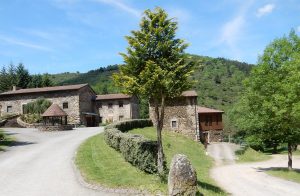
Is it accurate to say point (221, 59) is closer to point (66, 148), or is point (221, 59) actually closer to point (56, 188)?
point (66, 148)

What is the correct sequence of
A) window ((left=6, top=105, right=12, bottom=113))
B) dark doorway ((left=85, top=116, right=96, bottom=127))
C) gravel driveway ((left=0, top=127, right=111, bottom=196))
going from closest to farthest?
gravel driveway ((left=0, top=127, right=111, bottom=196)) < dark doorway ((left=85, top=116, right=96, bottom=127)) < window ((left=6, top=105, right=12, bottom=113))

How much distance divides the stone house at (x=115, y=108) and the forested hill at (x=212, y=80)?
29.6m

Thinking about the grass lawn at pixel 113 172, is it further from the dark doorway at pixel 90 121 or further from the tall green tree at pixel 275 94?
the dark doorway at pixel 90 121

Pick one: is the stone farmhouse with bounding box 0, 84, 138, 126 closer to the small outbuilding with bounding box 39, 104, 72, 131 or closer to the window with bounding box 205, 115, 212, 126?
the small outbuilding with bounding box 39, 104, 72, 131

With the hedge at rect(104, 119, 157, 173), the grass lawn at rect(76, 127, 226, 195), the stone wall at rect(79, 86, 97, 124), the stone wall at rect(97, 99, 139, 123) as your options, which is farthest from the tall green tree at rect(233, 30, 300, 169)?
the stone wall at rect(79, 86, 97, 124)

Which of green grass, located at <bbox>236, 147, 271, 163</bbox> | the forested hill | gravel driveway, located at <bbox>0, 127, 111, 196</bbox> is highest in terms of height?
the forested hill

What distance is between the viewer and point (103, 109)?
60.7 meters

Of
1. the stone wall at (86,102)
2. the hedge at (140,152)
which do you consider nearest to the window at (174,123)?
the stone wall at (86,102)

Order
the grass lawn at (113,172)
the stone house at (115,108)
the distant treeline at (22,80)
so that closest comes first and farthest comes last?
the grass lawn at (113,172) < the stone house at (115,108) < the distant treeline at (22,80)

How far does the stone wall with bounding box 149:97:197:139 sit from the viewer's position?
4775 cm

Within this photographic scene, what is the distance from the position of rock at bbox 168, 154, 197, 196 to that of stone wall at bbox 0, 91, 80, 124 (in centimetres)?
4378

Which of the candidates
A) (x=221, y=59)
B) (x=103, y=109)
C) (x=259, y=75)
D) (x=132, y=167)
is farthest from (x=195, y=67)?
(x=221, y=59)

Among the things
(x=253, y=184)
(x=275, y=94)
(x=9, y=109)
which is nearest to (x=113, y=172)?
(x=253, y=184)

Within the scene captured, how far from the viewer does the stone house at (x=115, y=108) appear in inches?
2354
